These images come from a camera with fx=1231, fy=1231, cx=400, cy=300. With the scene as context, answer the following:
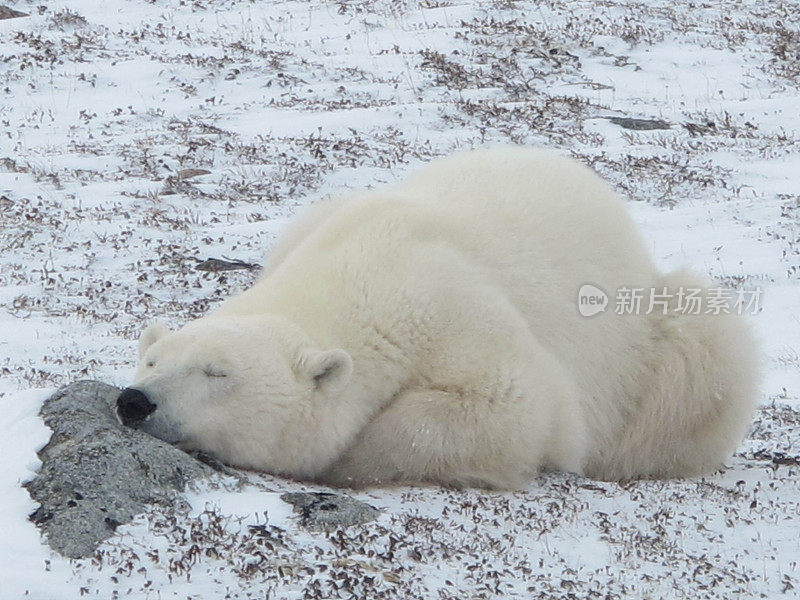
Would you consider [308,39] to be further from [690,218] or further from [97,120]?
[690,218]

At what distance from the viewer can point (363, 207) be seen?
6328mm

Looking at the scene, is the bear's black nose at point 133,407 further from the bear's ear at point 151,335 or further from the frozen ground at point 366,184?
the bear's ear at point 151,335

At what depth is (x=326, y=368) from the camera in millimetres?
5441

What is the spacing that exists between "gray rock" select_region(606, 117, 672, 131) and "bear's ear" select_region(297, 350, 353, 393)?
32.3 ft

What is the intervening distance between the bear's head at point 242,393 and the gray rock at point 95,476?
19 centimetres

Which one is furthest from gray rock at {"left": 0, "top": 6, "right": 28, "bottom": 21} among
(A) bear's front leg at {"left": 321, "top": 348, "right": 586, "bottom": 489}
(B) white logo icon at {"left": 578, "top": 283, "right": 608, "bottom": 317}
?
(A) bear's front leg at {"left": 321, "top": 348, "right": 586, "bottom": 489}

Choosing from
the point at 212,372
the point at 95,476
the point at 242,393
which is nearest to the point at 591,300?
the point at 242,393

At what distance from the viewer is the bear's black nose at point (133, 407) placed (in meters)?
5.24

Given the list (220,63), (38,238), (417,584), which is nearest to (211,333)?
(417,584)

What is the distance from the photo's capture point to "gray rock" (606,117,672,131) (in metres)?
14.6

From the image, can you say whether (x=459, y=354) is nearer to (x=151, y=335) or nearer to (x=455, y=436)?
(x=455, y=436)

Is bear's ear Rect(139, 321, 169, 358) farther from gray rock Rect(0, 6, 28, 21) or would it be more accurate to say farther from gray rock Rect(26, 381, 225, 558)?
gray rock Rect(0, 6, 28, 21)

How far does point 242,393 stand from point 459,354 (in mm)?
1045

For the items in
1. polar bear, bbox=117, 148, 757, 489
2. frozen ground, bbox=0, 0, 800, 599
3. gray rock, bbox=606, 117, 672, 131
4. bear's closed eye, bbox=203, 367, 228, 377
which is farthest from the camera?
gray rock, bbox=606, 117, 672, 131
